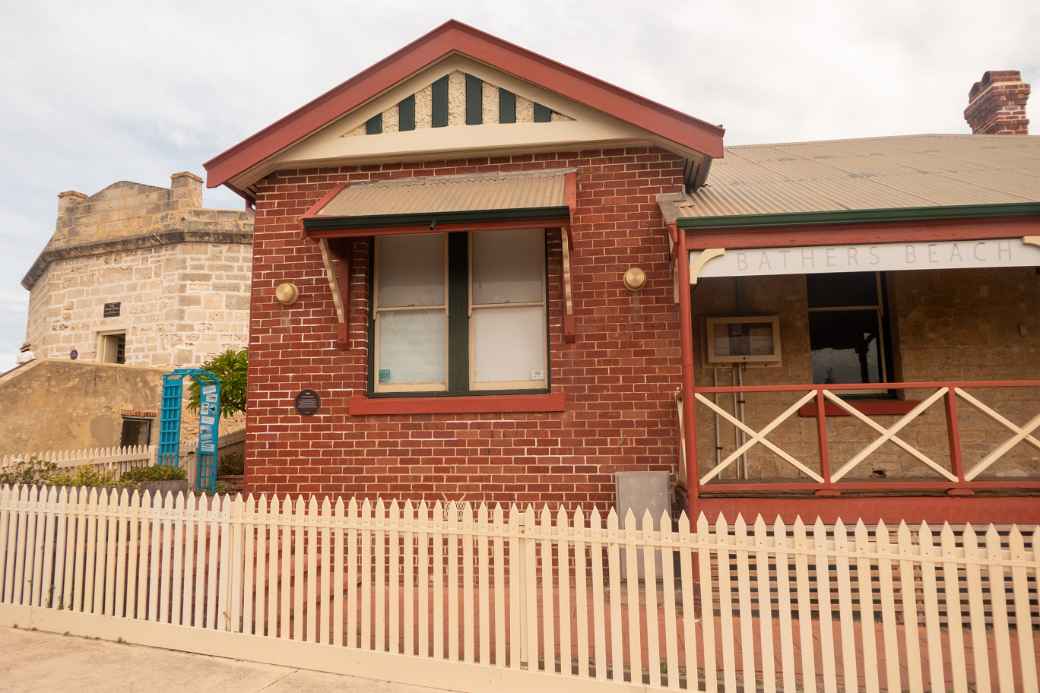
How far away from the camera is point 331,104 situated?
7.41m

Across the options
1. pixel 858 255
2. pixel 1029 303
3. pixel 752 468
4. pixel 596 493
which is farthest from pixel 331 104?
pixel 1029 303

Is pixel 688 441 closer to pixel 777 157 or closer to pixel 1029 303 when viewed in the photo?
pixel 1029 303

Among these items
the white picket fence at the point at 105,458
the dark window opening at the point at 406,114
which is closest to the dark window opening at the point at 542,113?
the dark window opening at the point at 406,114

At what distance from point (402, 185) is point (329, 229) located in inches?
47.1

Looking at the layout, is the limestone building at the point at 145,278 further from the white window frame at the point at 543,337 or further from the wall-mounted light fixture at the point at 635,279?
the wall-mounted light fixture at the point at 635,279

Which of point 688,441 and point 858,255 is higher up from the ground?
point 858,255

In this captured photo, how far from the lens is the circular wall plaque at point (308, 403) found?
283 inches

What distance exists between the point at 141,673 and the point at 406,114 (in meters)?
5.88

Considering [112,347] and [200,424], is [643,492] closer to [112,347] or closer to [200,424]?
[200,424]

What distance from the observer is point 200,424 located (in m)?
12.2

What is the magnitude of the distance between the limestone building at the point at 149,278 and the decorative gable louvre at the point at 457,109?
14.0 meters

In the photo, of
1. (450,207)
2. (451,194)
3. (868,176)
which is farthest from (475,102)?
(868,176)

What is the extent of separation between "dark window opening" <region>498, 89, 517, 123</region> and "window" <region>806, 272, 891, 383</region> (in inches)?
161

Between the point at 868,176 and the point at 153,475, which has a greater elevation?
the point at 868,176
